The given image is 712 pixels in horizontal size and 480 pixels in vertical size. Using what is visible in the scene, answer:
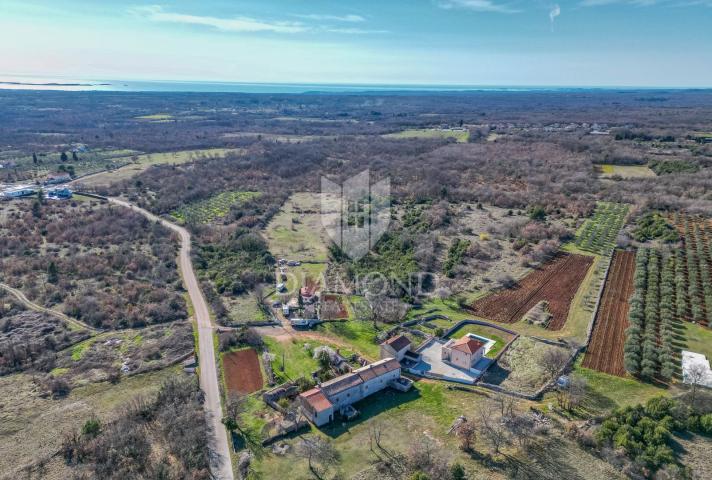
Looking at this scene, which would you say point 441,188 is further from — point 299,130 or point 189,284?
point 299,130

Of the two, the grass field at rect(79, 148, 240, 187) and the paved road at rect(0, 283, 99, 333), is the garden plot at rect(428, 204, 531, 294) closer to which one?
the paved road at rect(0, 283, 99, 333)

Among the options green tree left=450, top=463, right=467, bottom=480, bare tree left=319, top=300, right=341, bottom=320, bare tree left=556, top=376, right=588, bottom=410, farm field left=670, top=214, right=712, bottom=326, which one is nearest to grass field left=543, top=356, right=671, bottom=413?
bare tree left=556, top=376, right=588, bottom=410

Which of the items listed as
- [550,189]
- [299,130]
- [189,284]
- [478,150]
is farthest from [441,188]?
[299,130]

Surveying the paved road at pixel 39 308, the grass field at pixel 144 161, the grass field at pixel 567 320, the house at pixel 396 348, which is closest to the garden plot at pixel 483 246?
the grass field at pixel 567 320

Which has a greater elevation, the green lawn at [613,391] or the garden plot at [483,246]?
the garden plot at [483,246]

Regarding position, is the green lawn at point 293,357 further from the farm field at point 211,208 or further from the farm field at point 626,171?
the farm field at point 626,171

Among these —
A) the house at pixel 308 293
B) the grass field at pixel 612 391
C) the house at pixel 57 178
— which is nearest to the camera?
the grass field at pixel 612 391
